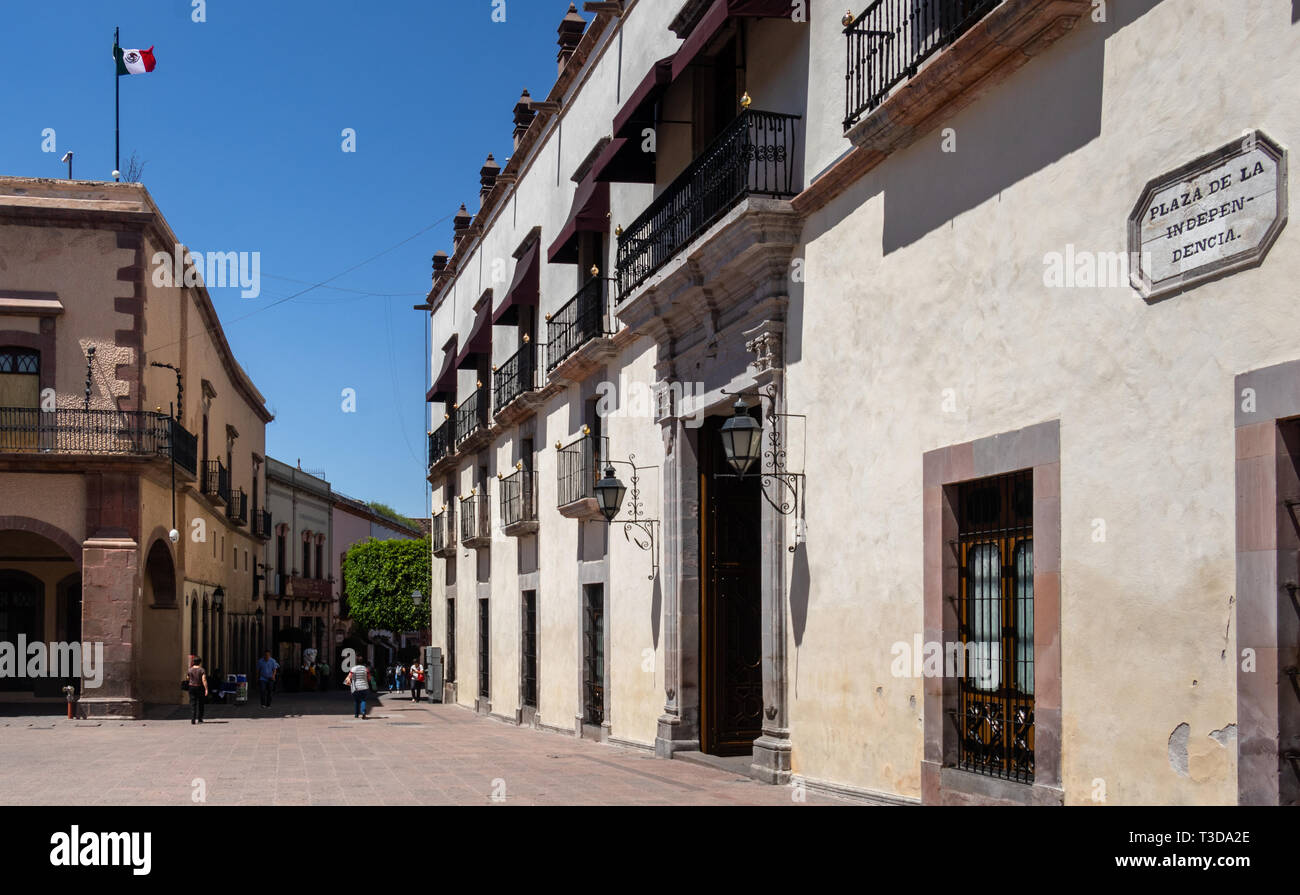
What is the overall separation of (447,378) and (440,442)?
2.62 metres

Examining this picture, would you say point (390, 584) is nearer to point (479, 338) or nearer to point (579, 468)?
point (479, 338)

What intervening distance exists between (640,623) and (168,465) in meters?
12.8

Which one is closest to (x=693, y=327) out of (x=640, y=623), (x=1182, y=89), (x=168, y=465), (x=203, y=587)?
(x=640, y=623)

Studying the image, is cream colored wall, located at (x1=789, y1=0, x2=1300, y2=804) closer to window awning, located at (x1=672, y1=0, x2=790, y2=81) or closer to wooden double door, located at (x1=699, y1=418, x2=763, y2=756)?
window awning, located at (x1=672, y1=0, x2=790, y2=81)

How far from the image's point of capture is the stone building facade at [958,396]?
6926 mm

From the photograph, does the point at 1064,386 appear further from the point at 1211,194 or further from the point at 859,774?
the point at 859,774

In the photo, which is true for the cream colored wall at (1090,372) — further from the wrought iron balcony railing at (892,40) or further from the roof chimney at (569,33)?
the roof chimney at (569,33)

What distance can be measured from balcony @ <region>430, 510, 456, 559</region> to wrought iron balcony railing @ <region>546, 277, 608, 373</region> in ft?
37.4

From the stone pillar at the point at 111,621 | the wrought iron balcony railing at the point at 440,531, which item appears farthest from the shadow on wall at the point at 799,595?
the wrought iron balcony railing at the point at 440,531

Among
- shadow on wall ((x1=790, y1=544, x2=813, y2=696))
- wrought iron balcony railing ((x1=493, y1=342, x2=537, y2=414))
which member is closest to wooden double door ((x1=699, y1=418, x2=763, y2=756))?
shadow on wall ((x1=790, y1=544, x2=813, y2=696))

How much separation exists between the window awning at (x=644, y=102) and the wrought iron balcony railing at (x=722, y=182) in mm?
1003

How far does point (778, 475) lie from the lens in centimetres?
1274

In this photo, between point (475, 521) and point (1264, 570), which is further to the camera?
point (475, 521)

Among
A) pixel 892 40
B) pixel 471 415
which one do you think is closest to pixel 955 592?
pixel 892 40
